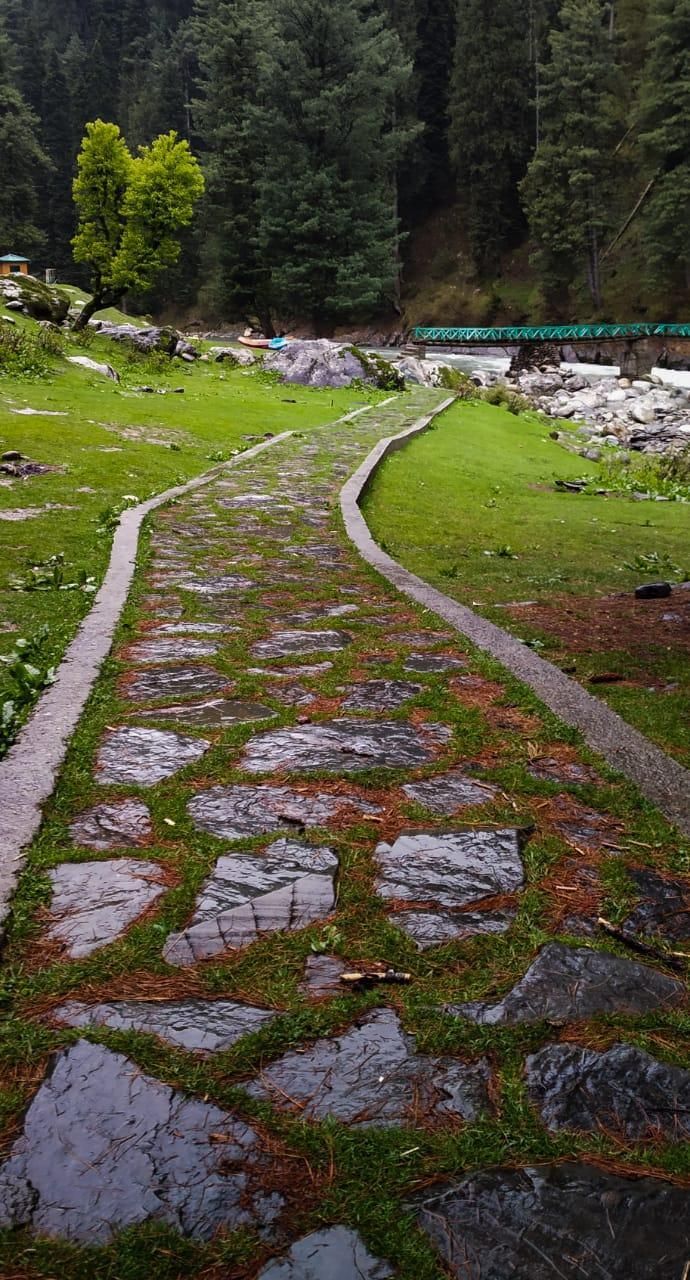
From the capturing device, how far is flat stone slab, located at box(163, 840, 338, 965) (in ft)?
7.50

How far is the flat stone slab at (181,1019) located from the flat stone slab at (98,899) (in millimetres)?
228

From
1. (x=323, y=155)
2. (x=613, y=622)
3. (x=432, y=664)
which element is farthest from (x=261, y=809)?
(x=323, y=155)

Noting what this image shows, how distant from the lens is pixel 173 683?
163 inches

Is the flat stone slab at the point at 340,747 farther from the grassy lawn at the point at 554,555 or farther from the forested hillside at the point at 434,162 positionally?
the forested hillside at the point at 434,162

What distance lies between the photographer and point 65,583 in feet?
19.2

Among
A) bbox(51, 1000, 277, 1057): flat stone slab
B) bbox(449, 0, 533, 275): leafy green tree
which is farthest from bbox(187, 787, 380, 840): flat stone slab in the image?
bbox(449, 0, 533, 275): leafy green tree

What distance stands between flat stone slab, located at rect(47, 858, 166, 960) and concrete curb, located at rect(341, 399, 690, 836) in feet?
5.98

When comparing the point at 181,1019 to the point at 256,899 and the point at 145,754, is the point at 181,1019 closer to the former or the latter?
the point at 256,899

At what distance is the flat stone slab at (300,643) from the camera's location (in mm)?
4684

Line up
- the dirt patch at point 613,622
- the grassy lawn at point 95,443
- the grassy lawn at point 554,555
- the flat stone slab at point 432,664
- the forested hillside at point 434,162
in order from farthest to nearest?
1. the forested hillside at point 434,162
2. the grassy lawn at point 95,443
3. the dirt patch at point 613,622
4. the grassy lawn at point 554,555
5. the flat stone slab at point 432,664

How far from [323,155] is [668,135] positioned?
17.2 m

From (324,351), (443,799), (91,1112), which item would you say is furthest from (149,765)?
(324,351)

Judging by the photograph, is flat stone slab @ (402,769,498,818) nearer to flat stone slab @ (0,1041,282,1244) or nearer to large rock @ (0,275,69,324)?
flat stone slab @ (0,1041,282,1244)

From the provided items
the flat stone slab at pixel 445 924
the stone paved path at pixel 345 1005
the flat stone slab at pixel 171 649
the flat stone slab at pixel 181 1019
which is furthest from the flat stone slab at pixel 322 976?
the flat stone slab at pixel 171 649
